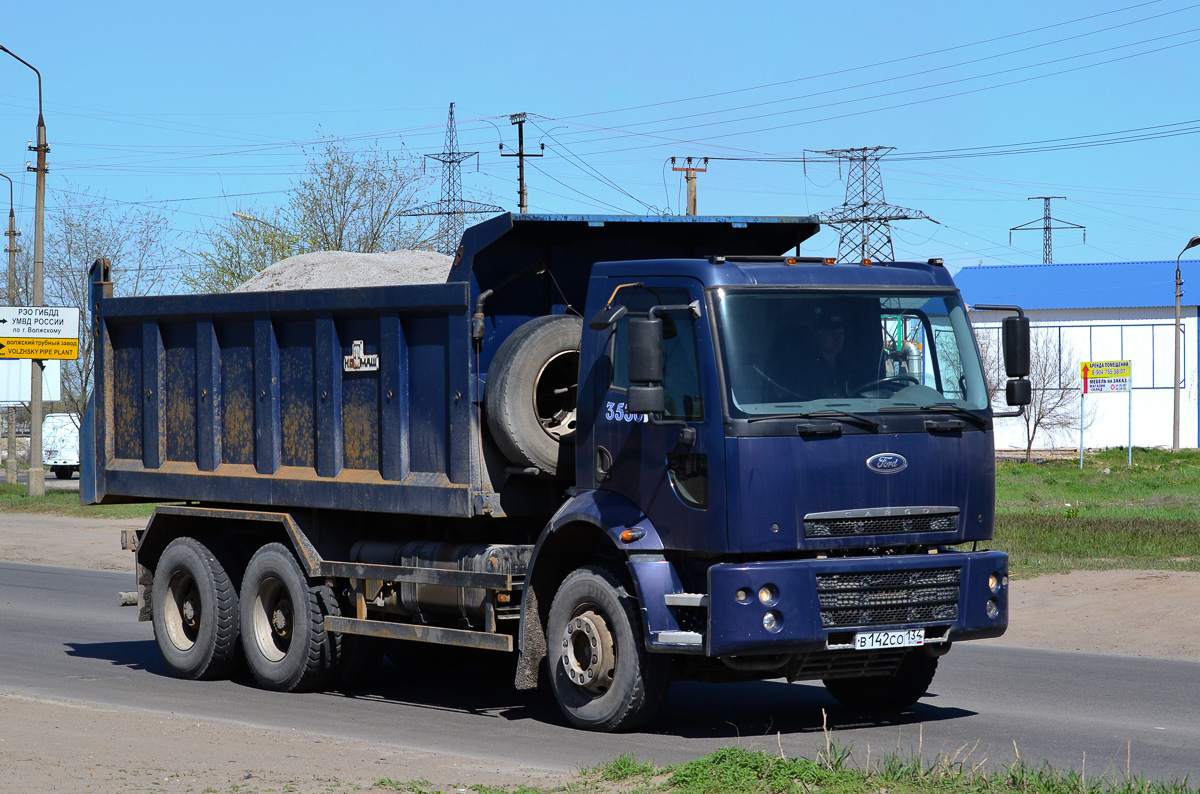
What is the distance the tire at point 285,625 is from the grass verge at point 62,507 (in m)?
18.2

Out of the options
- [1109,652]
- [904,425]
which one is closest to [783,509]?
[904,425]

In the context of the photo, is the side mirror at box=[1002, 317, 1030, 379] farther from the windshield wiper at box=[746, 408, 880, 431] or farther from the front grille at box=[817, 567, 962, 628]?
the front grille at box=[817, 567, 962, 628]

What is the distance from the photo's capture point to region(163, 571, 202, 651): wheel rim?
38.1 ft

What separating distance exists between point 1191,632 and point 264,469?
8026mm

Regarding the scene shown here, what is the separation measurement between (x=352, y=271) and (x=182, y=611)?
3.12 m

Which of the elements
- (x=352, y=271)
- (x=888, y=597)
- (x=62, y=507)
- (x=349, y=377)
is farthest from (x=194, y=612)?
(x=62, y=507)

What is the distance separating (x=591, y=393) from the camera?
342 inches

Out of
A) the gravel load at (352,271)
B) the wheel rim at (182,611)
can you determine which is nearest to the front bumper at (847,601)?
the gravel load at (352,271)

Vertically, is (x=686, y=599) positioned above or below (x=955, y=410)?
below

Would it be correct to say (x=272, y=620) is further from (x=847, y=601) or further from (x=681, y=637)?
(x=847, y=601)

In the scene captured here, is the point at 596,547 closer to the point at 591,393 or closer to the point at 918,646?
the point at 591,393

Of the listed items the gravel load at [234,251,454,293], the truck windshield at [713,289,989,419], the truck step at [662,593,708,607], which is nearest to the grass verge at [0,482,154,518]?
the gravel load at [234,251,454,293]

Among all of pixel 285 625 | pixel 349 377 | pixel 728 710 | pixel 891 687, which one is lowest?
pixel 728 710

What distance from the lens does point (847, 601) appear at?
7.96 m
